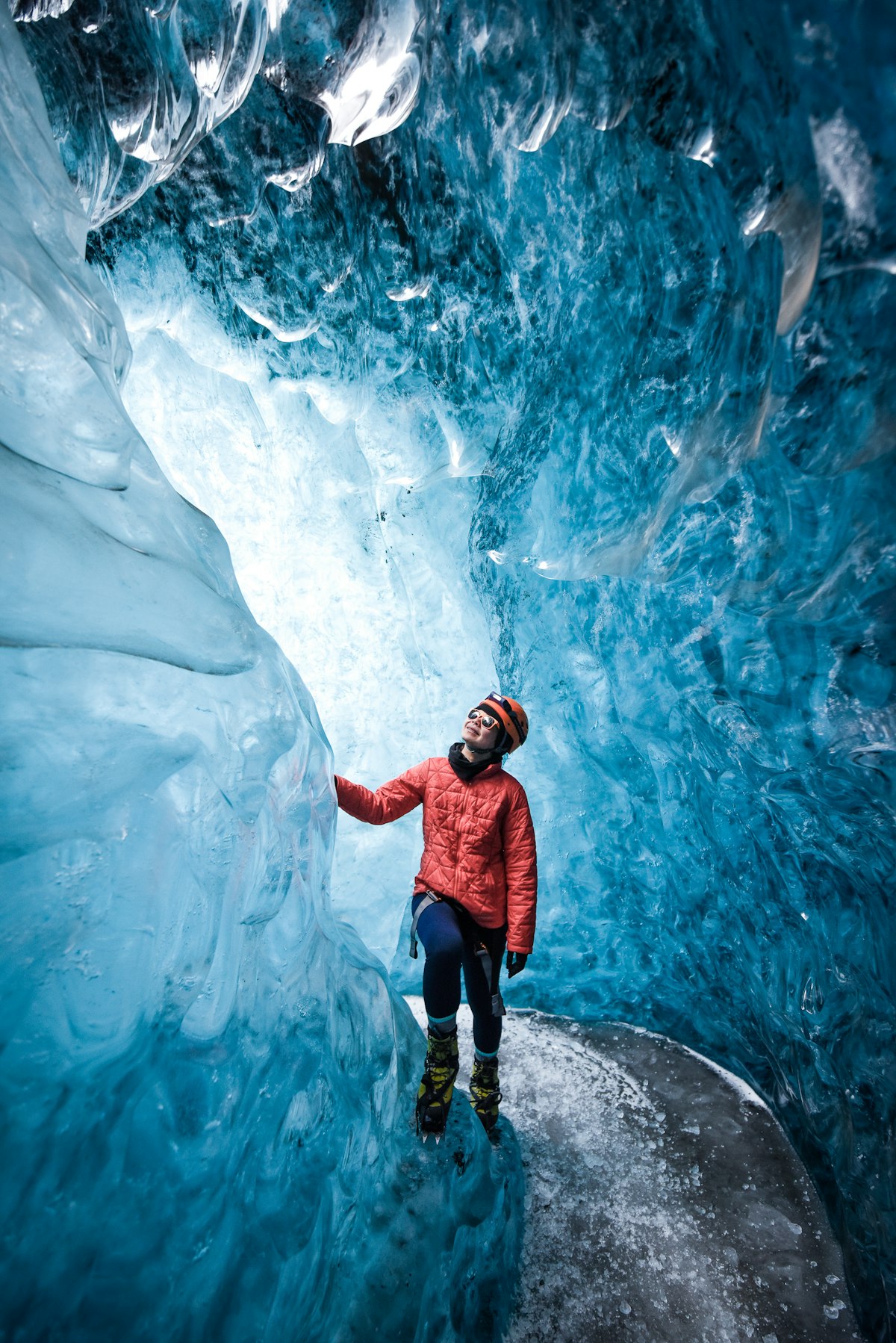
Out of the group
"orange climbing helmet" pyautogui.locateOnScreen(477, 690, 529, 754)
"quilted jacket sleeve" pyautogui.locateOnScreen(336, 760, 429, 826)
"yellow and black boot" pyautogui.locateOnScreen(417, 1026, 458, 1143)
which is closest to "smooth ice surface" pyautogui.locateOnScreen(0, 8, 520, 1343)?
"yellow and black boot" pyautogui.locateOnScreen(417, 1026, 458, 1143)

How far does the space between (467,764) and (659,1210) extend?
1712mm

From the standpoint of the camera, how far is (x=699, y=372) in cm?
206

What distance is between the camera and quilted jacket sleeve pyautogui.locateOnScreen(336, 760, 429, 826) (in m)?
2.42

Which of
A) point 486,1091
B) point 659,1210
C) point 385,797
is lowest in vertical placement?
point 659,1210

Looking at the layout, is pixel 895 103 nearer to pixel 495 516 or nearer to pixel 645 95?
pixel 645 95

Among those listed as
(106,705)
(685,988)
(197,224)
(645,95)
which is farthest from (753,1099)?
(197,224)

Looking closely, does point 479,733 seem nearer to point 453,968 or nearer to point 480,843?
point 480,843

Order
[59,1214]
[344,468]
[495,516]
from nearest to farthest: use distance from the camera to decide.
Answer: [59,1214], [495,516], [344,468]

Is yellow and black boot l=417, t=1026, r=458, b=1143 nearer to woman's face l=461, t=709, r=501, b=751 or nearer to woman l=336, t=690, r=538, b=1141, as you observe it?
woman l=336, t=690, r=538, b=1141

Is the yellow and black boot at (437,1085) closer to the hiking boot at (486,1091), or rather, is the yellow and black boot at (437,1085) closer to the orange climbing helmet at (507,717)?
the hiking boot at (486,1091)

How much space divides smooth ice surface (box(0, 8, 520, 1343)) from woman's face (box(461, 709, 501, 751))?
2.03 feet

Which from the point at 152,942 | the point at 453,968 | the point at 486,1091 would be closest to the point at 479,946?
the point at 453,968

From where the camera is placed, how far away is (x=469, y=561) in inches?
143

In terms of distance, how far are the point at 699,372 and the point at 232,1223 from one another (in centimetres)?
258
